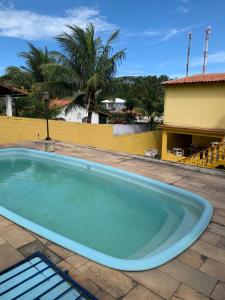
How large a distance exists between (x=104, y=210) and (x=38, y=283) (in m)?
4.04

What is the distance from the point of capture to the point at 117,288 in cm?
304

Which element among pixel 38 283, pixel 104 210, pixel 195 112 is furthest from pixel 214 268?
pixel 195 112

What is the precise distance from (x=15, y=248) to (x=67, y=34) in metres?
15.0

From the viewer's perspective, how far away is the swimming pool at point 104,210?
438cm

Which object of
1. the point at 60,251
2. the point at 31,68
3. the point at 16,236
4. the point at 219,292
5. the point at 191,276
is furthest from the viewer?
A: the point at 31,68

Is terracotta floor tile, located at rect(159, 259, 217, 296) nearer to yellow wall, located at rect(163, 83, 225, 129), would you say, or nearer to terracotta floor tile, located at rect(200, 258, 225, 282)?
terracotta floor tile, located at rect(200, 258, 225, 282)

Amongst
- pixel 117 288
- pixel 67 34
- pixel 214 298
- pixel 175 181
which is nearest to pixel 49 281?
pixel 117 288

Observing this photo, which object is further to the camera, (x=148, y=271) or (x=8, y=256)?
(x=8, y=256)

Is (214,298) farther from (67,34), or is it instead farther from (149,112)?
(149,112)

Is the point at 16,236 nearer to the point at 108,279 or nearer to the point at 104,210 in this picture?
the point at 108,279

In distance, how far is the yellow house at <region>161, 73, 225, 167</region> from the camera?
16516 millimetres

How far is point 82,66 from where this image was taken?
53.2 ft

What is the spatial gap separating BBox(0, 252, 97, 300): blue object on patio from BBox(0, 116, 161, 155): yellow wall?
37.9ft

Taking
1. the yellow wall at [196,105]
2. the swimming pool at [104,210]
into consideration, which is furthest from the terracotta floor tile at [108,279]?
the yellow wall at [196,105]
